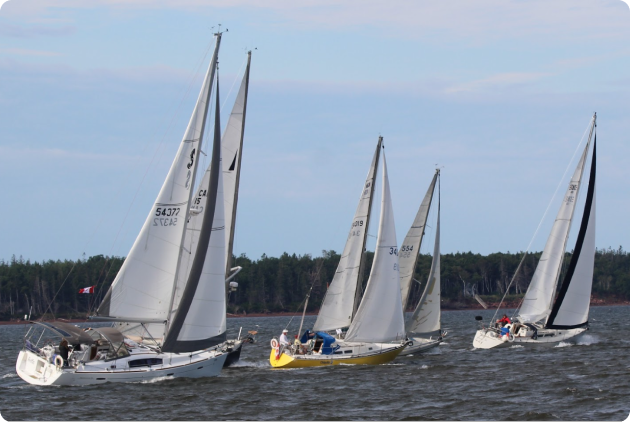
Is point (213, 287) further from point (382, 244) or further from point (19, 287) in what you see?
point (19, 287)

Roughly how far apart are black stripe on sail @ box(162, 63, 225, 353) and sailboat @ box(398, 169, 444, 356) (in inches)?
517

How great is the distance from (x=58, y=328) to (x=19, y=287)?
97.1 metres

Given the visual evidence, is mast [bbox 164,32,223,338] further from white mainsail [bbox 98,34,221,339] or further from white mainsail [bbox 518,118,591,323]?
white mainsail [bbox 518,118,591,323]

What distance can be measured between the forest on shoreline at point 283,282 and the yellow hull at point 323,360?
72.3m

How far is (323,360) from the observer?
121 ft

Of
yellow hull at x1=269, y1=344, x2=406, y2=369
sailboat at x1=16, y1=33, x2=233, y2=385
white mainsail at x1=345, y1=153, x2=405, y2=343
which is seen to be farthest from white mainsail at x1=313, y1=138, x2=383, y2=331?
sailboat at x1=16, y1=33, x2=233, y2=385

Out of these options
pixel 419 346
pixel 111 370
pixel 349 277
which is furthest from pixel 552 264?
pixel 111 370

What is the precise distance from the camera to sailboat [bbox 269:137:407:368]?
36.9 metres

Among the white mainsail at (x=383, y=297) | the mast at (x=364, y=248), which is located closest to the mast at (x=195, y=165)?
the white mainsail at (x=383, y=297)

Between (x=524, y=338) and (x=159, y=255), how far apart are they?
22.3 meters

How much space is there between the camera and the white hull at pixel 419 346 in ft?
138

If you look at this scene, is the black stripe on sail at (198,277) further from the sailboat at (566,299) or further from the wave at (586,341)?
the wave at (586,341)

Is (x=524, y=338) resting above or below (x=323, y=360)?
above

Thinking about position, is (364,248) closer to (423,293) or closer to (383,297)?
(383,297)
